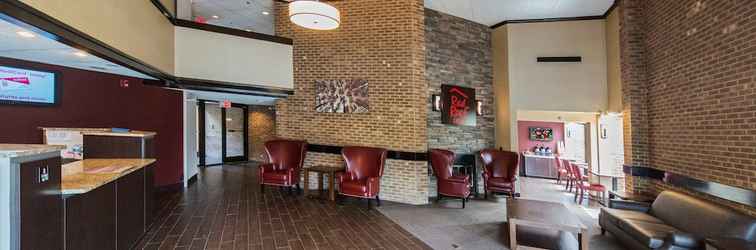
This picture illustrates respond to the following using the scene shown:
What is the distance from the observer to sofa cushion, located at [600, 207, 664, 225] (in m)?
3.69

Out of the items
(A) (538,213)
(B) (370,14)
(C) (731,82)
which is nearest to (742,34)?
(C) (731,82)

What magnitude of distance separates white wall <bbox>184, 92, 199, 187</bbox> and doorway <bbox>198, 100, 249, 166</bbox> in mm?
2526

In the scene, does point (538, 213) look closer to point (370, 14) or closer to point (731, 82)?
point (731, 82)

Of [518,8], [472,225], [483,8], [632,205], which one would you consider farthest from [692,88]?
[483,8]

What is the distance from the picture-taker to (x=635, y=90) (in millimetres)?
5105

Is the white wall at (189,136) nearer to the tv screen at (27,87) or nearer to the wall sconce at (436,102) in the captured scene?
the tv screen at (27,87)

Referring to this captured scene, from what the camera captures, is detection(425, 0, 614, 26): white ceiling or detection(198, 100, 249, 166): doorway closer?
detection(425, 0, 614, 26): white ceiling

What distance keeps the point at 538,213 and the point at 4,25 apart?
18.2 feet

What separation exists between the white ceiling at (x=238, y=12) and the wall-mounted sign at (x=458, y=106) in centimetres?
437

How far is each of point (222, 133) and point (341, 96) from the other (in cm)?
607

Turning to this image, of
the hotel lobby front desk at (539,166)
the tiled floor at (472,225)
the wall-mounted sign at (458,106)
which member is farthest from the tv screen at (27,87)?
the hotel lobby front desk at (539,166)

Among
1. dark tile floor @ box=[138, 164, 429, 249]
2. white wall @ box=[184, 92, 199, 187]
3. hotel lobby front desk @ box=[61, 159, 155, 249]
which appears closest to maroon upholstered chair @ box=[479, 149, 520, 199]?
Result: dark tile floor @ box=[138, 164, 429, 249]

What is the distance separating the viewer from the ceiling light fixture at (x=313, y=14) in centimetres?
412

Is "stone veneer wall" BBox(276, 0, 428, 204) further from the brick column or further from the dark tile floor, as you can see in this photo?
the brick column
